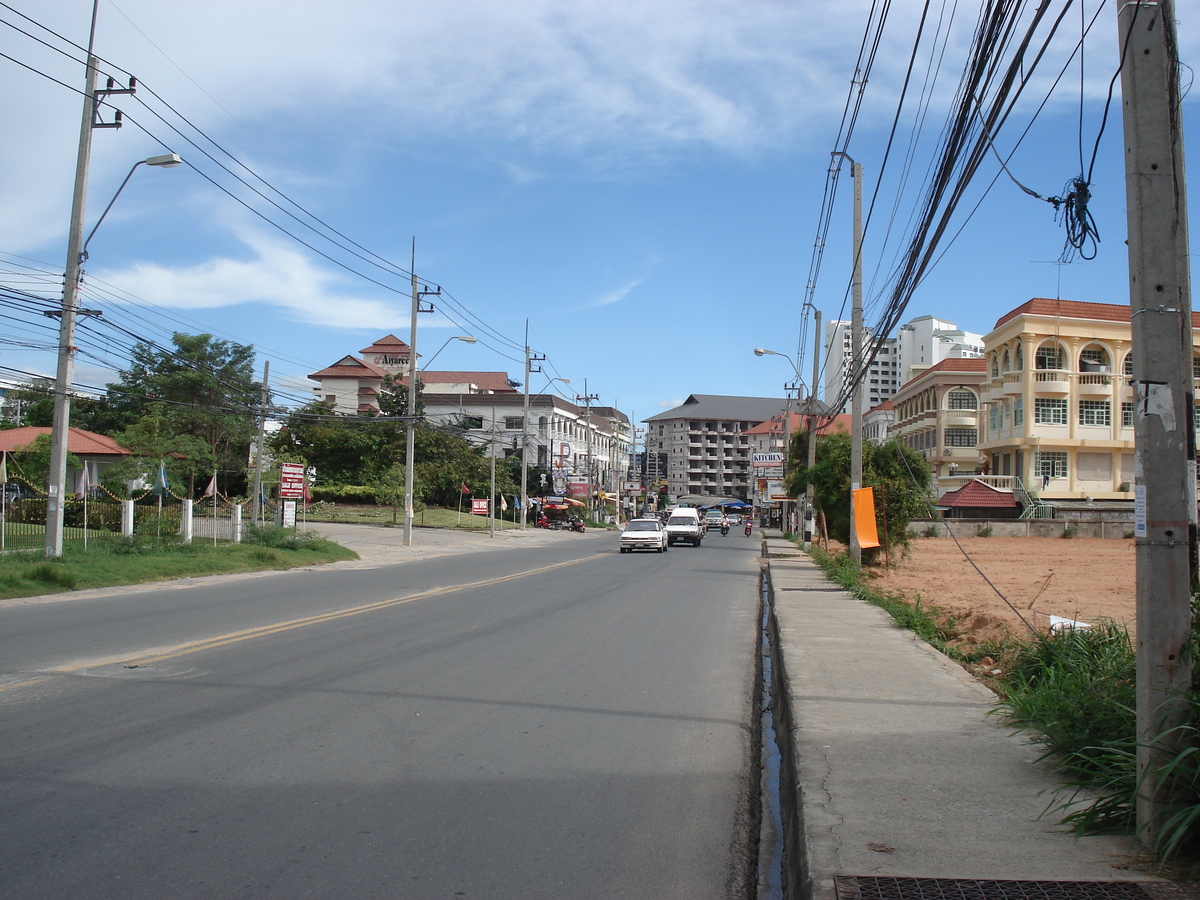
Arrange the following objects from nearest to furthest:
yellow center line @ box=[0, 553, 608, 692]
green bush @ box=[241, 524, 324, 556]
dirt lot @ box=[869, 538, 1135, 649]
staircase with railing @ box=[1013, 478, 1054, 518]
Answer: yellow center line @ box=[0, 553, 608, 692] → dirt lot @ box=[869, 538, 1135, 649] → green bush @ box=[241, 524, 324, 556] → staircase with railing @ box=[1013, 478, 1054, 518]

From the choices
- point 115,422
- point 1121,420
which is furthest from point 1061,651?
point 115,422

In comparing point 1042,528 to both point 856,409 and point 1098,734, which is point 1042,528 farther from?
point 1098,734

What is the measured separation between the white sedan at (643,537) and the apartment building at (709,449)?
13966cm

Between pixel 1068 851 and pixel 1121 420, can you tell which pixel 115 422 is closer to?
pixel 1121 420

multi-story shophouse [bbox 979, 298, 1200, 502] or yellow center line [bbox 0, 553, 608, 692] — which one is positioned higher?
multi-story shophouse [bbox 979, 298, 1200, 502]

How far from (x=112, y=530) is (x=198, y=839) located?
97.1ft

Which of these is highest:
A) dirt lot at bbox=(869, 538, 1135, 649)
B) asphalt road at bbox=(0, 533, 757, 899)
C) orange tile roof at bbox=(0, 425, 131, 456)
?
orange tile roof at bbox=(0, 425, 131, 456)

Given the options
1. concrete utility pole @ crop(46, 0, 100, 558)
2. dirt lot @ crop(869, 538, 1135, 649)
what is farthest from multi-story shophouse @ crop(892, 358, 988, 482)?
concrete utility pole @ crop(46, 0, 100, 558)

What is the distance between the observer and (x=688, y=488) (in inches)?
7229

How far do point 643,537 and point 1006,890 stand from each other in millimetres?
36777

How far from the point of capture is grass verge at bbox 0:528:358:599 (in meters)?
18.0

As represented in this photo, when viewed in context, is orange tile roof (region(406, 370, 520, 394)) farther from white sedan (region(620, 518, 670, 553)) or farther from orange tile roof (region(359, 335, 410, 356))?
white sedan (region(620, 518, 670, 553))

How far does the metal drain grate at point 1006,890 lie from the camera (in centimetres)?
367

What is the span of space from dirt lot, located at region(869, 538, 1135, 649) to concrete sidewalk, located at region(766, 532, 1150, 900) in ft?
11.8
